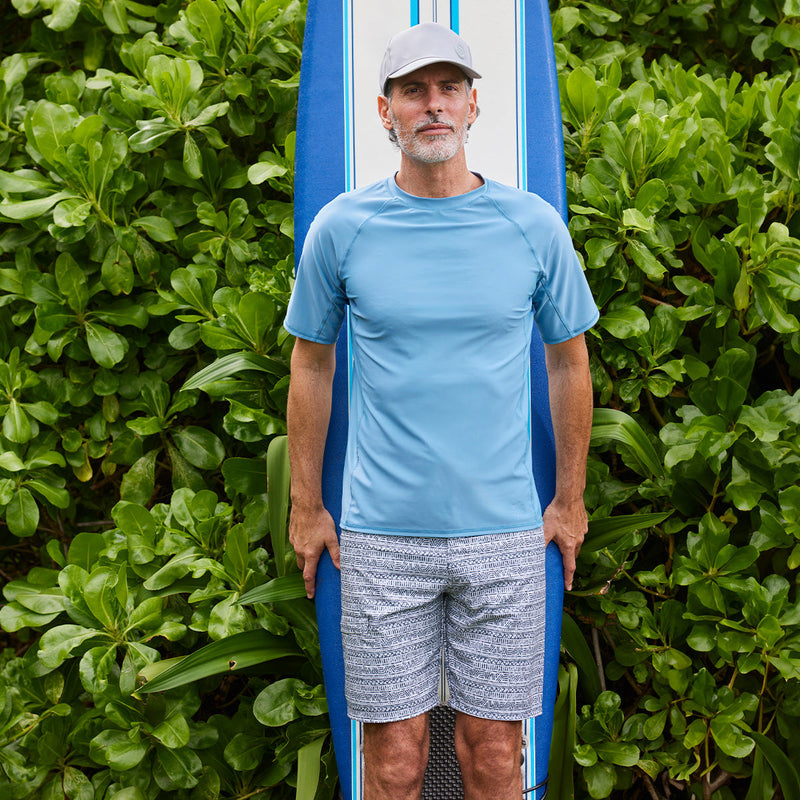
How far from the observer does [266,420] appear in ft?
7.76

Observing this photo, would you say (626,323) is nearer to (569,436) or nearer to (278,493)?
(569,436)

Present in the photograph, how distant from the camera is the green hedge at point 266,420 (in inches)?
89.8

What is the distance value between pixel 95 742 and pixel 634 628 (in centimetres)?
140

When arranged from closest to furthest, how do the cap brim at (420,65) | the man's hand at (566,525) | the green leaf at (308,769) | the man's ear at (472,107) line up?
the cap brim at (420,65), the man's ear at (472,107), the man's hand at (566,525), the green leaf at (308,769)

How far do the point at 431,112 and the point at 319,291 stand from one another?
43 cm

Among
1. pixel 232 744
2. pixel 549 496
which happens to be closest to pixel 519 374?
pixel 549 496

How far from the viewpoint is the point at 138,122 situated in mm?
2572

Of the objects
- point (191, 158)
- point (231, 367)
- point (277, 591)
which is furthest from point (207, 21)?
point (277, 591)

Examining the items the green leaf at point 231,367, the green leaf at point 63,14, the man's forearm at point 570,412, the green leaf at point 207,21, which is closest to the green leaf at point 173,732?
the green leaf at point 231,367

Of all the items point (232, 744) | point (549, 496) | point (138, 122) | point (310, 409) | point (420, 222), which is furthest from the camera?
point (138, 122)

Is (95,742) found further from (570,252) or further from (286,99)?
(286,99)

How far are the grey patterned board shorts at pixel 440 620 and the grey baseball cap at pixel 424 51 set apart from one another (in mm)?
936

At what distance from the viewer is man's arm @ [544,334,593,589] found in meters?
2.02

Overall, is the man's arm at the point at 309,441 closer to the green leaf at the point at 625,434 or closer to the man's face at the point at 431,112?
the man's face at the point at 431,112
